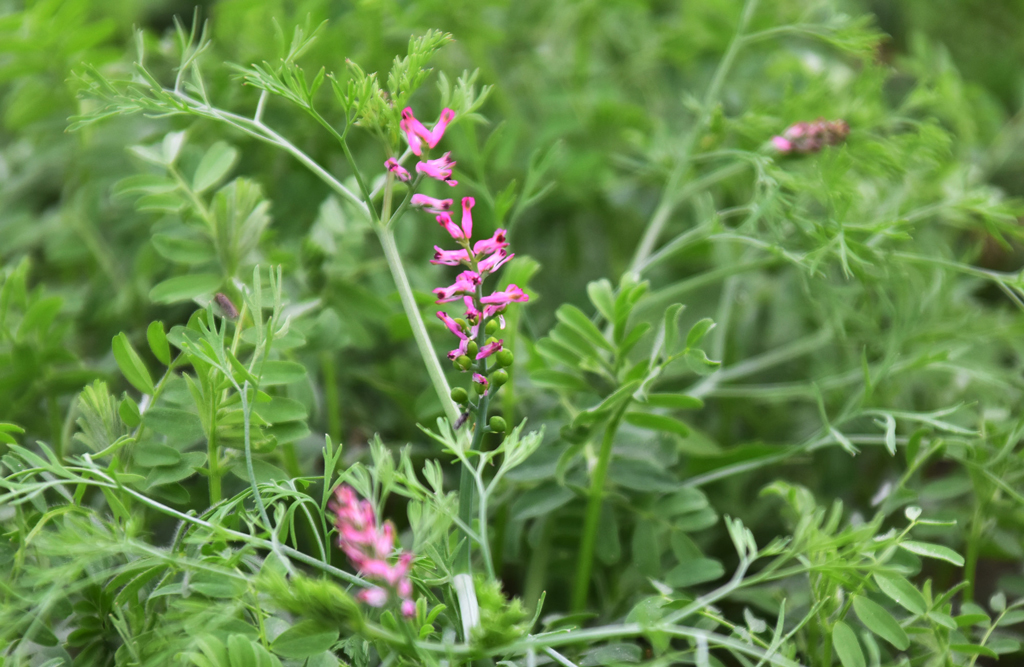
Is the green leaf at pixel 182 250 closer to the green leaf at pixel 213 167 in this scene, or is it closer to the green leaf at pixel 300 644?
the green leaf at pixel 213 167

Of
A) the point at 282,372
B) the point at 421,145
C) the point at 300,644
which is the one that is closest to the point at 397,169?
the point at 421,145

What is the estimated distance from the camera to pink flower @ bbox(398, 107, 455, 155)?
48cm

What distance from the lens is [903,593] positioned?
0.50 meters

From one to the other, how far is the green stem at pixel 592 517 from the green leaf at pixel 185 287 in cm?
33

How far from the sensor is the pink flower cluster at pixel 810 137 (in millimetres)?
699

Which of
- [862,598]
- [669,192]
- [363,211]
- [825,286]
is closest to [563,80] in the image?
[669,192]

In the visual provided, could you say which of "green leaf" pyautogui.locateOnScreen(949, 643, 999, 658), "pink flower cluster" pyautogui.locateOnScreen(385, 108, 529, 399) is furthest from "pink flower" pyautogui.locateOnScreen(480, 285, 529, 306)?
"green leaf" pyautogui.locateOnScreen(949, 643, 999, 658)

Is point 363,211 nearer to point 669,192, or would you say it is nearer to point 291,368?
point 291,368

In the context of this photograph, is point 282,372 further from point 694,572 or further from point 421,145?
point 694,572

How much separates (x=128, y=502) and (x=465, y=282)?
275mm

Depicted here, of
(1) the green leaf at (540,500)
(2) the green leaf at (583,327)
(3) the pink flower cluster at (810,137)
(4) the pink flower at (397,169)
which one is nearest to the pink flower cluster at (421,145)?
(4) the pink flower at (397,169)

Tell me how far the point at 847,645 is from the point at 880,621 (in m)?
0.03

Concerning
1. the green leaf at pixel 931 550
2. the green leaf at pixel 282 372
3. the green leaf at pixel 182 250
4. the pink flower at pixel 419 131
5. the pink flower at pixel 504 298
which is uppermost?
the pink flower at pixel 419 131

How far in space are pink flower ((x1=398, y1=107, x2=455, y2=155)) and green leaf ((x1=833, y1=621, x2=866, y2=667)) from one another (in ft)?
1.29
